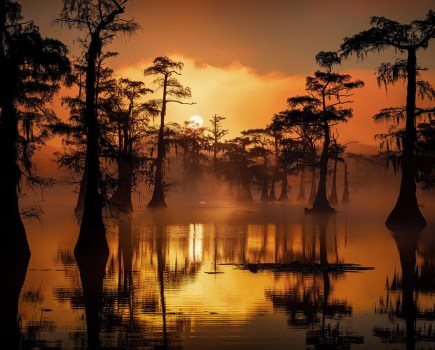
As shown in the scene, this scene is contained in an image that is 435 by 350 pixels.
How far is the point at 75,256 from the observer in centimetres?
2152

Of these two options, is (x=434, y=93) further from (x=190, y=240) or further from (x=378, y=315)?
(x=378, y=315)

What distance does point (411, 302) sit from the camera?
13430mm

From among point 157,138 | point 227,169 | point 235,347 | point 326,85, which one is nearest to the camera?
point 235,347

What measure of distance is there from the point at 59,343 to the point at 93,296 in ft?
14.0

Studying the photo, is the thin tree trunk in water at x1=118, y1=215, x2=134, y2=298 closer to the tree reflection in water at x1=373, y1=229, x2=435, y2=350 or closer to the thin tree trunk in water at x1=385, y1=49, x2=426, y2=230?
the tree reflection in water at x1=373, y1=229, x2=435, y2=350

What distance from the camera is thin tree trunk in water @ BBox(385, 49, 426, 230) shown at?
3784 centimetres

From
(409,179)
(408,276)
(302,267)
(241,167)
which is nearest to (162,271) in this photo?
(302,267)

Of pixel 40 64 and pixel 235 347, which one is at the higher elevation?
pixel 40 64

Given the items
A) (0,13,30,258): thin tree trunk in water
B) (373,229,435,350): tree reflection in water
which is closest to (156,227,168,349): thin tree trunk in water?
(373,229,435,350): tree reflection in water

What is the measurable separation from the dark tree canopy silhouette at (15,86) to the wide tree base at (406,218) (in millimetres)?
24114

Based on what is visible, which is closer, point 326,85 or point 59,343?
point 59,343

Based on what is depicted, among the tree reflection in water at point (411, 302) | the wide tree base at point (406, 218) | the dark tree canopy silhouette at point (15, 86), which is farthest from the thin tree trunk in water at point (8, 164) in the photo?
the wide tree base at point (406, 218)

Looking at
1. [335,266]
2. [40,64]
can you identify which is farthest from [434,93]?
[40,64]

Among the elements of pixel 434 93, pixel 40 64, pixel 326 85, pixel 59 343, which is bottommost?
pixel 59 343
